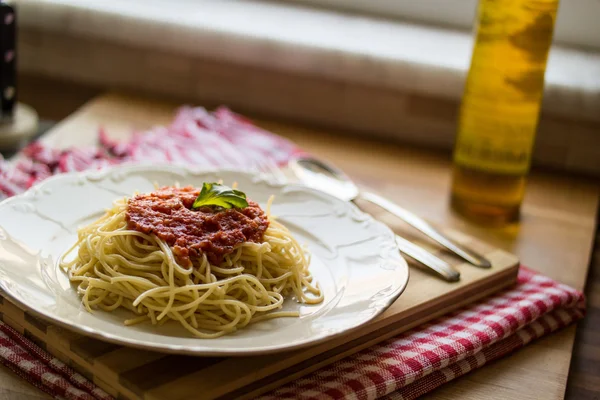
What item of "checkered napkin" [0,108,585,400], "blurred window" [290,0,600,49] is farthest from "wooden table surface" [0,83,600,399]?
"blurred window" [290,0,600,49]

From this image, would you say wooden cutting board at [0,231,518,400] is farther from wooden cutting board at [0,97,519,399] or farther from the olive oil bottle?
the olive oil bottle

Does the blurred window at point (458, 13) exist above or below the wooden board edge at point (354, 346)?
above

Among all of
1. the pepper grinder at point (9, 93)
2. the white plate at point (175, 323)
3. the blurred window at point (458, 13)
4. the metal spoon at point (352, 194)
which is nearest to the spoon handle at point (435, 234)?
the metal spoon at point (352, 194)

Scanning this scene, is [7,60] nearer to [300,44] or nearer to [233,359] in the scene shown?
[300,44]

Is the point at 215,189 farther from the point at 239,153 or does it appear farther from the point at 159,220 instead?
the point at 239,153

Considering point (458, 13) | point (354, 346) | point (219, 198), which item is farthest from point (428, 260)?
point (458, 13)

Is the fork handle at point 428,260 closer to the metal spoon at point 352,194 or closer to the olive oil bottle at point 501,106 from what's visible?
the metal spoon at point 352,194

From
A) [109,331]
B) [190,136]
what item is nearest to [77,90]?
[190,136]
